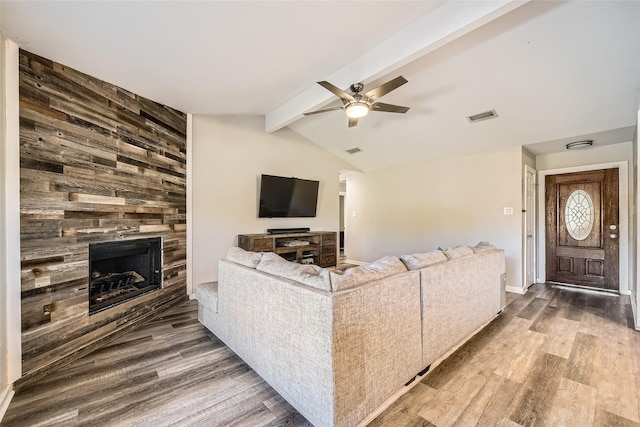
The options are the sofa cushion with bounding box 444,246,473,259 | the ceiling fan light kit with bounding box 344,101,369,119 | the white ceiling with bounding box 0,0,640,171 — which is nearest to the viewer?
the white ceiling with bounding box 0,0,640,171

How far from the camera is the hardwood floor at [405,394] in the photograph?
161 cm

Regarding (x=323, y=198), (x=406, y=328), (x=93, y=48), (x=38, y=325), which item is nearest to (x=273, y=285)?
(x=406, y=328)

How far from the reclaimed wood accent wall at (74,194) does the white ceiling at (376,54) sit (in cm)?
26

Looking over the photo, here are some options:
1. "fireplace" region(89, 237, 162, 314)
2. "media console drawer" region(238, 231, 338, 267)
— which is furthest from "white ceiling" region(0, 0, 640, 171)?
"media console drawer" region(238, 231, 338, 267)

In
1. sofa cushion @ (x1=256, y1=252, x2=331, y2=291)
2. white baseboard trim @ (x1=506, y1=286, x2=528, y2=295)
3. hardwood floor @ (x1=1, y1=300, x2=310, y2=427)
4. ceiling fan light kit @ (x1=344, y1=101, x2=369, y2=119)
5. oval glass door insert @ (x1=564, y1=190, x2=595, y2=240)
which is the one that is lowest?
hardwood floor @ (x1=1, y1=300, x2=310, y2=427)

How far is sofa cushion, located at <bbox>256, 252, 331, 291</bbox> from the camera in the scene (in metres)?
1.54

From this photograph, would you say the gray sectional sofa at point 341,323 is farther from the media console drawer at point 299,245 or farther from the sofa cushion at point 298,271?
the media console drawer at point 299,245

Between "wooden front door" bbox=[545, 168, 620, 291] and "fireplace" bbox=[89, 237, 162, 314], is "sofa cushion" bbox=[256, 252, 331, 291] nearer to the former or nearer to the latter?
"fireplace" bbox=[89, 237, 162, 314]

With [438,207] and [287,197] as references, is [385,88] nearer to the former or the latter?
[287,197]

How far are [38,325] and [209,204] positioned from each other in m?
2.27

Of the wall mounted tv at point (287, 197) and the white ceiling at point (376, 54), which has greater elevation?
the white ceiling at point (376, 54)

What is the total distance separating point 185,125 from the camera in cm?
372

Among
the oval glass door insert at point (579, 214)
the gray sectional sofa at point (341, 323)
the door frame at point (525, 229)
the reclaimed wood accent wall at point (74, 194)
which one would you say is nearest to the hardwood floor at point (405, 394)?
the gray sectional sofa at point (341, 323)

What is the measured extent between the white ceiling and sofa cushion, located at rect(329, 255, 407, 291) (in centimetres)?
181
